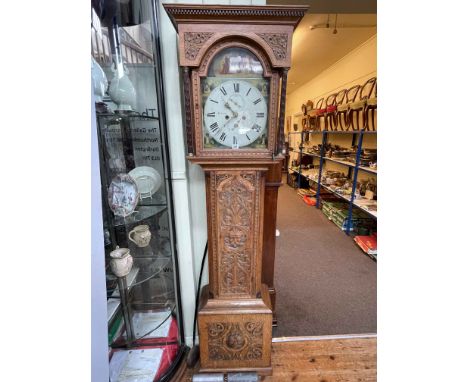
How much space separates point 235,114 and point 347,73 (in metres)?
3.52

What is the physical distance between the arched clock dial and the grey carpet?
131cm

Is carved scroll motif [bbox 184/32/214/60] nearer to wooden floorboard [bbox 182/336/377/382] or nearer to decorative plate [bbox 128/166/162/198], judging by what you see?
decorative plate [bbox 128/166/162/198]

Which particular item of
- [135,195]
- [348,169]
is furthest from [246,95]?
[348,169]

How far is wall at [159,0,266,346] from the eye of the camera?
3.19ft

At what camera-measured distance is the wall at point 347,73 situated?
2863mm

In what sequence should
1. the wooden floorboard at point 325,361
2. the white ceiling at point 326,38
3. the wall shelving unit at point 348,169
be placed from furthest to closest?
the wall shelving unit at point 348,169
the white ceiling at point 326,38
the wooden floorboard at point 325,361

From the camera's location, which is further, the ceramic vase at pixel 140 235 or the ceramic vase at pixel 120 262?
the ceramic vase at pixel 140 235

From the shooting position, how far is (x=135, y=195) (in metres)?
0.96

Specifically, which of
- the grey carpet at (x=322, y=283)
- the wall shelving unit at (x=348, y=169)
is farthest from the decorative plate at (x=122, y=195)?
the wall shelving unit at (x=348, y=169)

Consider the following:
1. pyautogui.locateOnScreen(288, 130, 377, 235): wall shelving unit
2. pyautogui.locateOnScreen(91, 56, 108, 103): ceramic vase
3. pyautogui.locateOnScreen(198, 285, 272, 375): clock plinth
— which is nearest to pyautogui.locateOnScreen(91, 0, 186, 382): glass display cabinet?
pyautogui.locateOnScreen(91, 56, 108, 103): ceramic vase

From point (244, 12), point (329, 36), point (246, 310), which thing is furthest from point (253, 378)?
point (329, 36)

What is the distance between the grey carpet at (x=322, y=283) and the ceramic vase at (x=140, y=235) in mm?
1074

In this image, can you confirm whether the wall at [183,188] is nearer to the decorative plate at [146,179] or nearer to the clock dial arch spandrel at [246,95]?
the decorative plate at [146,179]

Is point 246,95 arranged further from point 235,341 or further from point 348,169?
point 348,169
